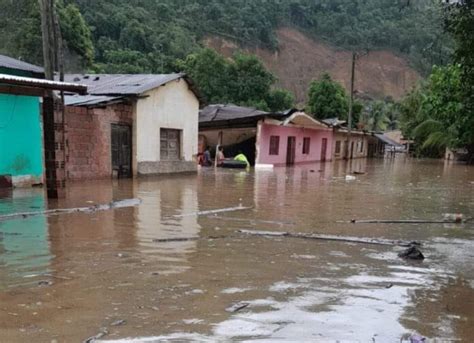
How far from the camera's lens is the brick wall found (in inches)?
664

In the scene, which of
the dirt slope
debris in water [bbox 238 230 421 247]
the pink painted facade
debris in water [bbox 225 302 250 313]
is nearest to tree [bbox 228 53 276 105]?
the pink painted facade

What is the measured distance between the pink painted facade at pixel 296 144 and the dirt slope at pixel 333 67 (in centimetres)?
5037

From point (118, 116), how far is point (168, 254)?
41.8 ft

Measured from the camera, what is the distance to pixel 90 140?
57.5ft

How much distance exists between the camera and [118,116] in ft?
61.3

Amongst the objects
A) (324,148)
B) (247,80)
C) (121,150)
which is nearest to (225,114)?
(121,150)

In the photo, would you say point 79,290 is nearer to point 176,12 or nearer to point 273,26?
point 176,12

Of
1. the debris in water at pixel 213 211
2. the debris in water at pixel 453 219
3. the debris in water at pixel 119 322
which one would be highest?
the debris in water at pixel 119 322

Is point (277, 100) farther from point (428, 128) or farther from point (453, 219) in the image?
point (453, 219)

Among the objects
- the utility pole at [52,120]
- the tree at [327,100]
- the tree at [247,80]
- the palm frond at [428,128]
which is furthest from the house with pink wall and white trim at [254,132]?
the palm frond at [428,128]

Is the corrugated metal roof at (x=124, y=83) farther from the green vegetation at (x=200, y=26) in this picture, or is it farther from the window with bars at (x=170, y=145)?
the green vegetation at (x=200, y=26)

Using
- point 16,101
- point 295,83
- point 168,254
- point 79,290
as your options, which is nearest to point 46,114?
point 16,101

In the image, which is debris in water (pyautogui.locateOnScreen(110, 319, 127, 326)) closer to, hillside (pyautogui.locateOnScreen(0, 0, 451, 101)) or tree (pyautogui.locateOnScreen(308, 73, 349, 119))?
hillside (pyautogui.locateOnScreen(0, 0, 451, 101))

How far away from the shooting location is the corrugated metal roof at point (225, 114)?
2867 cm
